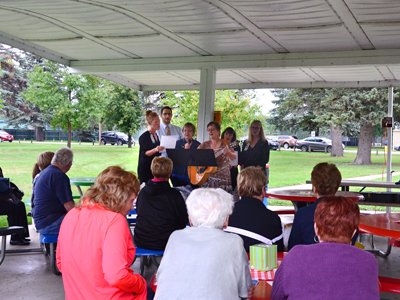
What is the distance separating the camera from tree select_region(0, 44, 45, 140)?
2853cm

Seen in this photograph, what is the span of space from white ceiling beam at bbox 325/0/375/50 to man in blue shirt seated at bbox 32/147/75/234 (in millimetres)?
3134

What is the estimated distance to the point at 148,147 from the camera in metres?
6.05

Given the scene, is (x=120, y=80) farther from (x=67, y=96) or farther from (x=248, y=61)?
(x=67, y=96)

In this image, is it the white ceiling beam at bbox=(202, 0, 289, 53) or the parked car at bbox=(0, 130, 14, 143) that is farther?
the parked car at bbox=(0, 130, 14, 143)

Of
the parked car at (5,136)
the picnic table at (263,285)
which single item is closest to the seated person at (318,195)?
the picnic table at (263,285)

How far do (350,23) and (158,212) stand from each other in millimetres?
3206

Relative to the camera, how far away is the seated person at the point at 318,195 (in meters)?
3.00

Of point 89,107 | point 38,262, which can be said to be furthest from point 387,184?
point 89,107

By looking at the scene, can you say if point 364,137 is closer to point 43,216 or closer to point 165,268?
point 43,216

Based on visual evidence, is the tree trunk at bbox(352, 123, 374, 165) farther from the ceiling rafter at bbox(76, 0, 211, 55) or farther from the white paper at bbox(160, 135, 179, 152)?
the white paper at bbox(160, 135, 179, 152)

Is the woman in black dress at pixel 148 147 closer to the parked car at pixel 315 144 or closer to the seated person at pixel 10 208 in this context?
the seated person at pixel 10 208

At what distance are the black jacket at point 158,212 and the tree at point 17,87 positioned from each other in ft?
88.9

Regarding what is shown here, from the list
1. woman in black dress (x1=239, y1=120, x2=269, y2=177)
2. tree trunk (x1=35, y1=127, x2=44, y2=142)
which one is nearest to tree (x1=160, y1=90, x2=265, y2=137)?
woman in black dress (x1=239, y1=120, x2=269, y2=177)

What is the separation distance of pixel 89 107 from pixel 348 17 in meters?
13.2
